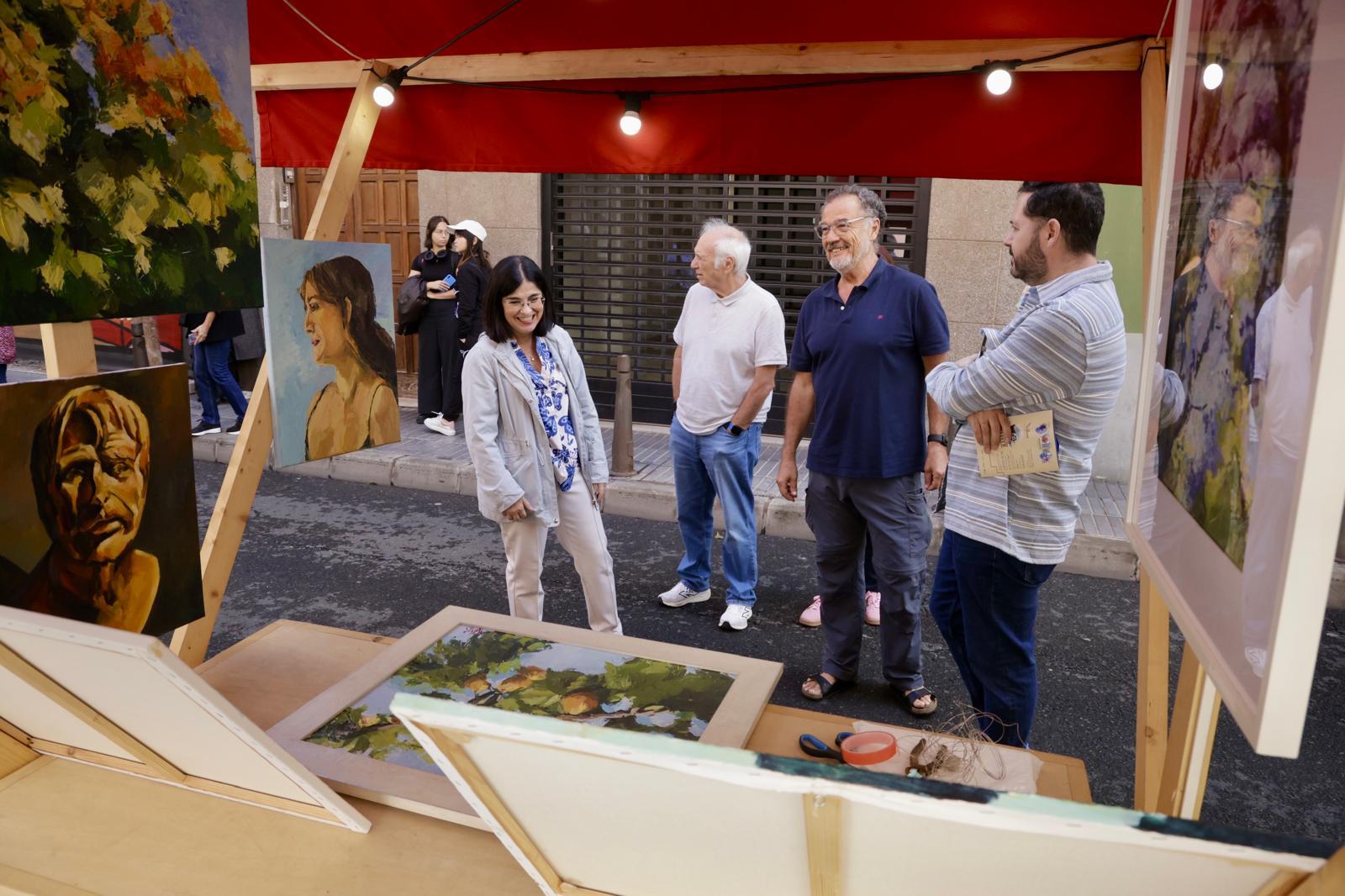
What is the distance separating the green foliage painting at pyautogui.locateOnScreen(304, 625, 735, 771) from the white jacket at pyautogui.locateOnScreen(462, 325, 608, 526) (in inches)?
43.0

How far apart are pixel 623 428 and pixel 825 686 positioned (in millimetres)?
3408

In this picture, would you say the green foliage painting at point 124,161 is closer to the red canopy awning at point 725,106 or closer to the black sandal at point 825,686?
the red canopy awning at point 725,106

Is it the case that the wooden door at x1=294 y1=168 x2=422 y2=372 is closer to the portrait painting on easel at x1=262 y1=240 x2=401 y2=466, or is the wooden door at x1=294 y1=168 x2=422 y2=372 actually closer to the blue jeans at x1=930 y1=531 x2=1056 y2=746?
the portrait painting on easel at x1=262 y1=240 x2=401 y2=466

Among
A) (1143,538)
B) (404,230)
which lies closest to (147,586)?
(1143,538)

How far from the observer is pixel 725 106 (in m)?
3.42

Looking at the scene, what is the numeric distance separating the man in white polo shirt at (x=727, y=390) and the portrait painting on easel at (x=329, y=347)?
6.07ft

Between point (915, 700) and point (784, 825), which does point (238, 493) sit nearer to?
point (784, 825)

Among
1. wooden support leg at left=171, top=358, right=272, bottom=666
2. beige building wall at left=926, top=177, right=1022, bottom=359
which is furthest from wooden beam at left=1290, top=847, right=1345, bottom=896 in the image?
beige building wall at left=926, top=177, right=1022, bottom=359

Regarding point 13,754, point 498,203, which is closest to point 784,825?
point 13,754

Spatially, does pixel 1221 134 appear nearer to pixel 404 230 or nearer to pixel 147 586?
pixel 147 586

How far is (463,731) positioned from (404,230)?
10017 millimetres

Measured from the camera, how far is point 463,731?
1051 mm

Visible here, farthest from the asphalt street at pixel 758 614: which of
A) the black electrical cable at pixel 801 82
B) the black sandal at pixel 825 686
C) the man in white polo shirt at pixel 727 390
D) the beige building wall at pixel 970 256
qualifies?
the beige building wall at pixel 970 256

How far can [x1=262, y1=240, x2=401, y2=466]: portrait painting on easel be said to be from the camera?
250 cm
